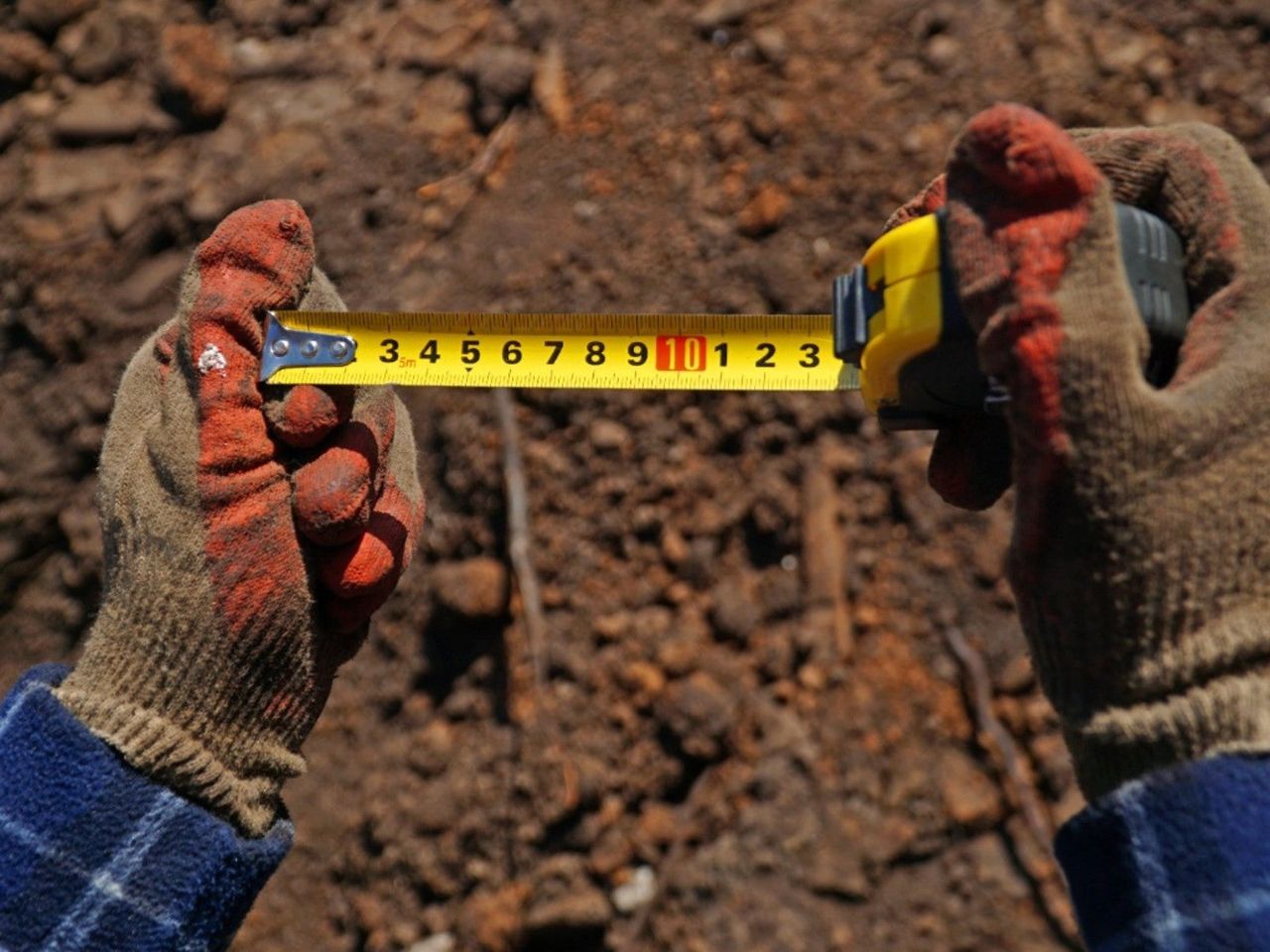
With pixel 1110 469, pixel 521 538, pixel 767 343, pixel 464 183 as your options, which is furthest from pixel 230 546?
pixel 464 183

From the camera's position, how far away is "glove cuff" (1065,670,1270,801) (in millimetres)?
1492

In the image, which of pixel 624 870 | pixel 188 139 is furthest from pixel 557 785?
pixel 188 139

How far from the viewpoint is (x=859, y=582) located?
11.6 ft

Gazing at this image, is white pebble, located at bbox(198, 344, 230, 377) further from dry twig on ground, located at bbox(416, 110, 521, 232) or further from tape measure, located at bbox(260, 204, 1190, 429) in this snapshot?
dry twig on ground, located at bbox(416, 110, 521, 232)

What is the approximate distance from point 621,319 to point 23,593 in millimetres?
2510

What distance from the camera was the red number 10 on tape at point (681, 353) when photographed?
2336mm

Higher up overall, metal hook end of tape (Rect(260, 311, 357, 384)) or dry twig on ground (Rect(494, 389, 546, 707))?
dry twig on ground (Rect(494, 389, 546, 707))

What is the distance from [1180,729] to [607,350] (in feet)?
4.02

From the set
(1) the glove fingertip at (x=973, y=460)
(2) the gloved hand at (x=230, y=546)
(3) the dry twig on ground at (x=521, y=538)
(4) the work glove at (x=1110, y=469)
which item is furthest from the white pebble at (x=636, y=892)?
(4) the work glove at (x=1110, y=469)

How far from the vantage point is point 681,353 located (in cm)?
235

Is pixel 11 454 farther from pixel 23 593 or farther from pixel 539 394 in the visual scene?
pixel 539 394

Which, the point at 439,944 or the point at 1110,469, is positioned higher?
the point at 1110,469

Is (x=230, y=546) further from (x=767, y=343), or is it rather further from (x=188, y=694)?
(x=767, y=343)

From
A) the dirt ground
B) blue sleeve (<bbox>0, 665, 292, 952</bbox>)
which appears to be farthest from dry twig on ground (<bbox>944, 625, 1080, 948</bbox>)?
blue sleeve (<bbox>0, 665, 292, 952</bbox>)
